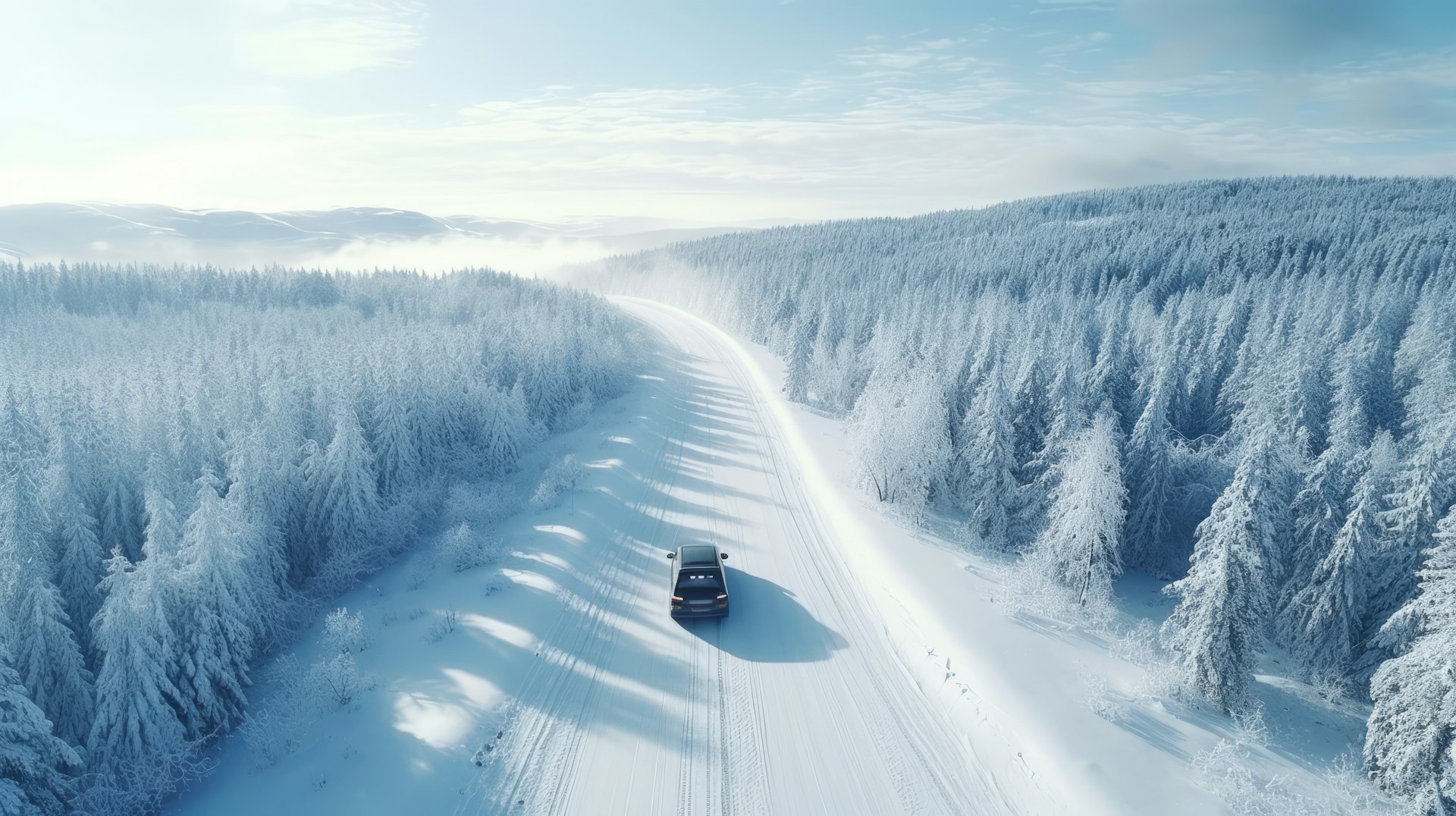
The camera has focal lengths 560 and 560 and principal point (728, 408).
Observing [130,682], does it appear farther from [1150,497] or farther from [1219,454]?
[1219,454]

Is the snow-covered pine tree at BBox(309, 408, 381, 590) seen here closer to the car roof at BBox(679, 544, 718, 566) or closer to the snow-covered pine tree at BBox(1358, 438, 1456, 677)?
the car roof at BBox(679, 544, 718, 566)

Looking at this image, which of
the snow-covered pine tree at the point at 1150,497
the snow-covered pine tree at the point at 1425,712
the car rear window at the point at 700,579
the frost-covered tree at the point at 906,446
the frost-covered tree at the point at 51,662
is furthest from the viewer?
the snow-covered pine tree at the point at 1150,497

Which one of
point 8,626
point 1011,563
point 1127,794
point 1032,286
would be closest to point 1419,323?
point 1032,286

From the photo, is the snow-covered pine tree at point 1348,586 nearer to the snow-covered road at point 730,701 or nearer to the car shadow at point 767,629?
the snow-covered road at point 730,701

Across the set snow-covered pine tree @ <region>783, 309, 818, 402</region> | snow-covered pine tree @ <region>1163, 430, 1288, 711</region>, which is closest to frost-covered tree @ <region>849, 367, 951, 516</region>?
snow-covered pine tree @ <region>1163, 430, 1288, 711</region>

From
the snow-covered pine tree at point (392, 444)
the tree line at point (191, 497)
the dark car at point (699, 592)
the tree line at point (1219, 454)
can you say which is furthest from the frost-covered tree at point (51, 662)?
the tree line at point (1219, 454)

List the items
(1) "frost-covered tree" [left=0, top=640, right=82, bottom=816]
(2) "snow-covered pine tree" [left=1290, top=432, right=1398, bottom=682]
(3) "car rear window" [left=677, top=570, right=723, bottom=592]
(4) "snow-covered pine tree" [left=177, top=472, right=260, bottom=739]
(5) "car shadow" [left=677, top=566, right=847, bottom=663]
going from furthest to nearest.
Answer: (3) "car rear window" [left=677, top=570, right=723, bottom=592] < (2) "snow-covered pine tree" [left=1290, top=432, right=1398, bottom=682] < (5) "car shadow" [left=677, top=566, right=847, bottom=663] < (4) "snow-covered pine tree" [left=177, top=472, right=260, bottom=739] < (1) "frost-covered tree" [left=0, top=640, right=82, bottom=816]

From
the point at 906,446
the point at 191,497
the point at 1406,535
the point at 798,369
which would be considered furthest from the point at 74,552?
the point at 798,369
